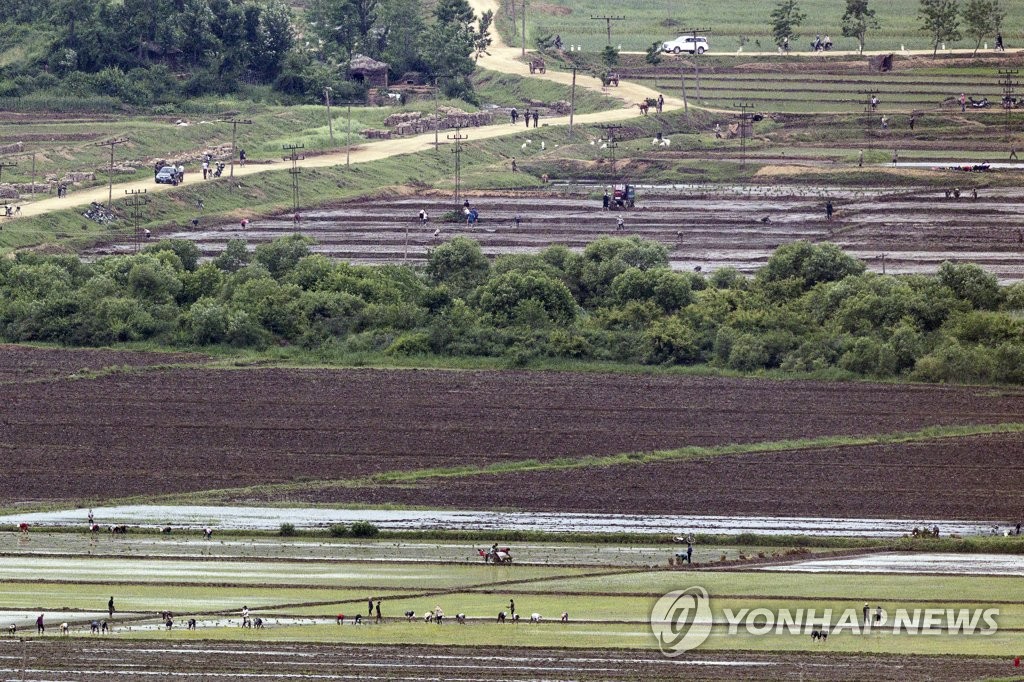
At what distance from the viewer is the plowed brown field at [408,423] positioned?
56.8m

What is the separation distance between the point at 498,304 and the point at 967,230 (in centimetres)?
2595

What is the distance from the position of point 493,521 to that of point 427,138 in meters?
70.2

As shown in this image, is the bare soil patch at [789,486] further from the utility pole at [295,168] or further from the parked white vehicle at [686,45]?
A: the parked white vehicle at [686,45]

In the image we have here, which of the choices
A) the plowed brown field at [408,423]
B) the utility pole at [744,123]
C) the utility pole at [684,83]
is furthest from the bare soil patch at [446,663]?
the utility pole at [684,83]

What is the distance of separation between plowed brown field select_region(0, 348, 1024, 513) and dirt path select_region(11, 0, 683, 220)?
96.5ft

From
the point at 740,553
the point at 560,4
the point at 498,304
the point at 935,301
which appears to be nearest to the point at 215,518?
the point at 740,553

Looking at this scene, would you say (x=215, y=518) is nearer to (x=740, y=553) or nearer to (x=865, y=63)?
(x=740, y=553)

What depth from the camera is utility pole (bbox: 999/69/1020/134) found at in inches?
4828

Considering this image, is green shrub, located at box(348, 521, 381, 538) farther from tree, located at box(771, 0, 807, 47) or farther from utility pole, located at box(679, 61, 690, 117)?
tree, located at box(771, 0, 807, 47)

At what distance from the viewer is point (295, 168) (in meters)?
104

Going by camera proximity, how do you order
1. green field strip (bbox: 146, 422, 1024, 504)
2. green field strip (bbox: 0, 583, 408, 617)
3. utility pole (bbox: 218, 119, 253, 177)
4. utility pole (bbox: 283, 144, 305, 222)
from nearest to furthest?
1. green field strip (bbox: 0, 583, 408, 617)
2. green field strip (bbox: 146, 422, 1024, 504)
3. utility pole (bbox: 283, 144, 305, 222)
4. utility pole (bbox: 218, 119, 253, 177)

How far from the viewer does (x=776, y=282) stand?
7625cm

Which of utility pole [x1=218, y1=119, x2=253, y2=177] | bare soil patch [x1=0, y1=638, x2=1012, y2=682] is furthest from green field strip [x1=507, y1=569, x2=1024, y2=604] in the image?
utility pole [x1=218, y1=119, x2=253, y2=177]

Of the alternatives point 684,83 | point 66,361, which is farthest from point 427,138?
point 66,361
